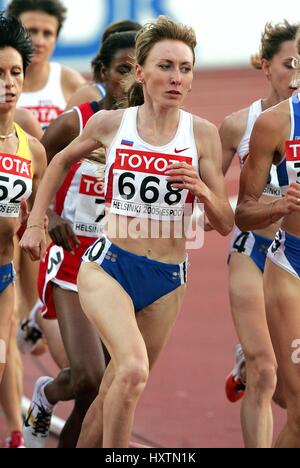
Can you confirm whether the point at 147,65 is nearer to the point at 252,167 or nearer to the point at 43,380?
the point at 252,167

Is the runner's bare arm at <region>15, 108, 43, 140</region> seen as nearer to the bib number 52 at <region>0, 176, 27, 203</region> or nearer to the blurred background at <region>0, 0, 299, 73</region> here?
the bib number 52 at <region>0, 176, 27, 203</region>

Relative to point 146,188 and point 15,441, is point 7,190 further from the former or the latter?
point 15,441

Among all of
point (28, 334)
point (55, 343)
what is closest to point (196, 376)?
point (28, 334)

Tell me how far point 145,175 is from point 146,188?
6cm

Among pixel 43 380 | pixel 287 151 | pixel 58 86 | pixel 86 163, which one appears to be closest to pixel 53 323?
pixel 43 380

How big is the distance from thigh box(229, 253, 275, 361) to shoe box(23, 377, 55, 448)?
123 centimetres

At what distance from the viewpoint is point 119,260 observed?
5.73 meters

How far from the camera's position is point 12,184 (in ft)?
20.0

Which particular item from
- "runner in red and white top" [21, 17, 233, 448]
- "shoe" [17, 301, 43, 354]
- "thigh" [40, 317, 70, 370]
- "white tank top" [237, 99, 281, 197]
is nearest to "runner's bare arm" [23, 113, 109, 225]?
"runner in red and white top" [21, 17, 233, 448]

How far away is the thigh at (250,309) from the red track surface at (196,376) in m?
1.31

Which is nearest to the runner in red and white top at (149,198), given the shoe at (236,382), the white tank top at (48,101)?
the shoe at (236,382)

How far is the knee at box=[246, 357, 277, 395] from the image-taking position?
21.2 ft

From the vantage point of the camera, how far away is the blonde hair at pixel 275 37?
267 inches

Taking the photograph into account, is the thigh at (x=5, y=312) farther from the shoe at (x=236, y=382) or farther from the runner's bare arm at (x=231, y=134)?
the shoe at (x=236, y=382)
